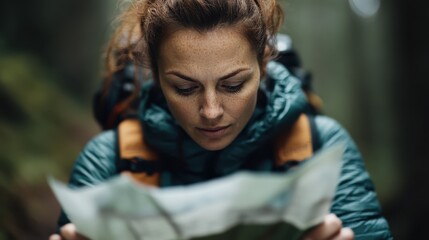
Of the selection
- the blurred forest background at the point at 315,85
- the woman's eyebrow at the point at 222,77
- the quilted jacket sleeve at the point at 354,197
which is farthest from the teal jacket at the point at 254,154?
the blurred forest background at the point at 315,85

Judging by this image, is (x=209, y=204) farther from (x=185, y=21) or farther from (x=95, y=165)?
(x=95, y=165)

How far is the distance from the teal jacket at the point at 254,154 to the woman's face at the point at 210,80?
0.11 metres

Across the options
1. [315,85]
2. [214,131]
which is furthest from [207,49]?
[315,85]

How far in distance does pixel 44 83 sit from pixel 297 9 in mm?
2731

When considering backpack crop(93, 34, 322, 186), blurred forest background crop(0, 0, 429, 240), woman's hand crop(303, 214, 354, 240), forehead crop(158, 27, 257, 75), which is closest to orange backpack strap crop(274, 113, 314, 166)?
backpack crop(93, 34, 322, 186)

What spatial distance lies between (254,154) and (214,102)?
1.07 feet

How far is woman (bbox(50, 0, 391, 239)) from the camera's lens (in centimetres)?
144

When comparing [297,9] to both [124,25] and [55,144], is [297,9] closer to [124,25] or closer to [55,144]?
[55,144]

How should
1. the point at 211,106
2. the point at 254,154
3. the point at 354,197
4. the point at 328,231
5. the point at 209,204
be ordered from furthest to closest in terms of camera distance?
the point at 254,154 → the point at 354,197 → the point at 211,106 → the point at 328,231 → the point at 209,204

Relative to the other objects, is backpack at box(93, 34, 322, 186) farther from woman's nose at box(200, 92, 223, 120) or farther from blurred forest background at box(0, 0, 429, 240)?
blurred forest background at box(0, 0, 429, 240)

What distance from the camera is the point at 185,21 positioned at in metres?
1.46

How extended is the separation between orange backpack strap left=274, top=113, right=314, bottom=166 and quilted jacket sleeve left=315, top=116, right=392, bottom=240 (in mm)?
44

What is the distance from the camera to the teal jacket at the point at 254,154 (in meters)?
1.58

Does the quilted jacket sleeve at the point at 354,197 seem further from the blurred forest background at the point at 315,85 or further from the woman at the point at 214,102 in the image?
the blurred forest background at the point at 315,85
